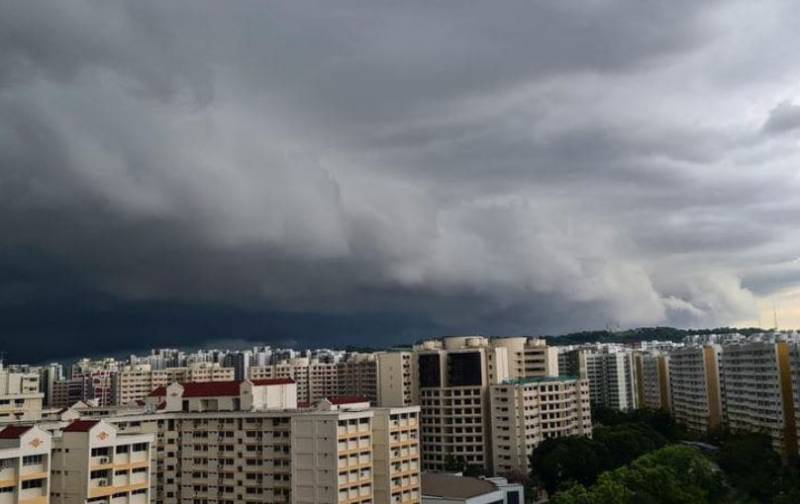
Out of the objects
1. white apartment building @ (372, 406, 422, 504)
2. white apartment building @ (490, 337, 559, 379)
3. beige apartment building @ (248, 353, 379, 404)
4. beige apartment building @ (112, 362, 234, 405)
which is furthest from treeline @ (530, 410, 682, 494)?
beige apartment building @ (112, 362, 234, 405)

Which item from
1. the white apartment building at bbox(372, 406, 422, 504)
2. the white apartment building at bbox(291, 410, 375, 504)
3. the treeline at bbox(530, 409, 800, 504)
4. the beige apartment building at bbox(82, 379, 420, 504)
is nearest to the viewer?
the treeline at bbox(530, 409, 800, 504)

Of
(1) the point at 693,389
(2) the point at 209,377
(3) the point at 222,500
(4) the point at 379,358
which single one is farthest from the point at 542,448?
(2) the point at 209,377

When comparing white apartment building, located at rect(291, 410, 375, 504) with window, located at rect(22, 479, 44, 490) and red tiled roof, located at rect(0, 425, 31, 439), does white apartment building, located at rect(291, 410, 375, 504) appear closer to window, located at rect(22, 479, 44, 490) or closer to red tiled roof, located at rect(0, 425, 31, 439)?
window, located at rect(22, 479, 44, 490)

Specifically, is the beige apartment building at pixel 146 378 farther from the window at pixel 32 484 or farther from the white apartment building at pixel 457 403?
the window at pixel 32 484

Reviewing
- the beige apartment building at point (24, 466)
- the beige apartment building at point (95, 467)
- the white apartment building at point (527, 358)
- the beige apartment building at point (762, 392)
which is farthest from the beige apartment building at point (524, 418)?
the beige apartment building at point (24, 466)

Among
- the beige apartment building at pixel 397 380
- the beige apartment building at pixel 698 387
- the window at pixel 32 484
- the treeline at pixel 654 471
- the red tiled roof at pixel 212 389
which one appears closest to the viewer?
the window at pixel 32 484
